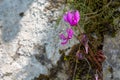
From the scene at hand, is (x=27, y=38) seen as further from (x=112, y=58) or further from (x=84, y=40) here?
(x=112, y=58)

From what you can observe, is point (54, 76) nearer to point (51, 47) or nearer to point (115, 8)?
point (51, 47)

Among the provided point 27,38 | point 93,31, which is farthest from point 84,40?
point 27,38

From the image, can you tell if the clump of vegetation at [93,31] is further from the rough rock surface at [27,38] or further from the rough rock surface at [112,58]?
the rough rock surface at [27,38]

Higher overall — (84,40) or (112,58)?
(84,40)

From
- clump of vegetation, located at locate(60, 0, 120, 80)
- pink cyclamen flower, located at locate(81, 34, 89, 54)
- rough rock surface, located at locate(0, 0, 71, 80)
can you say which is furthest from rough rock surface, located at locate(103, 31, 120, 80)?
rough rock surface, located at locate(0, 0, 71, 80)

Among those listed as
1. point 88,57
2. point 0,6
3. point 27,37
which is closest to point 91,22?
point 88,57

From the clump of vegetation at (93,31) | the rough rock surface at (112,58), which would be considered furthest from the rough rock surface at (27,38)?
the rough rock surface at (112,58)

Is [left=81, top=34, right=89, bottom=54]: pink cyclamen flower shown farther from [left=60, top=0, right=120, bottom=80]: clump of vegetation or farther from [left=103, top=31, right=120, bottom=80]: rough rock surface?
[left=103, top=31, right=120, bottom=80]: rough rock surface
